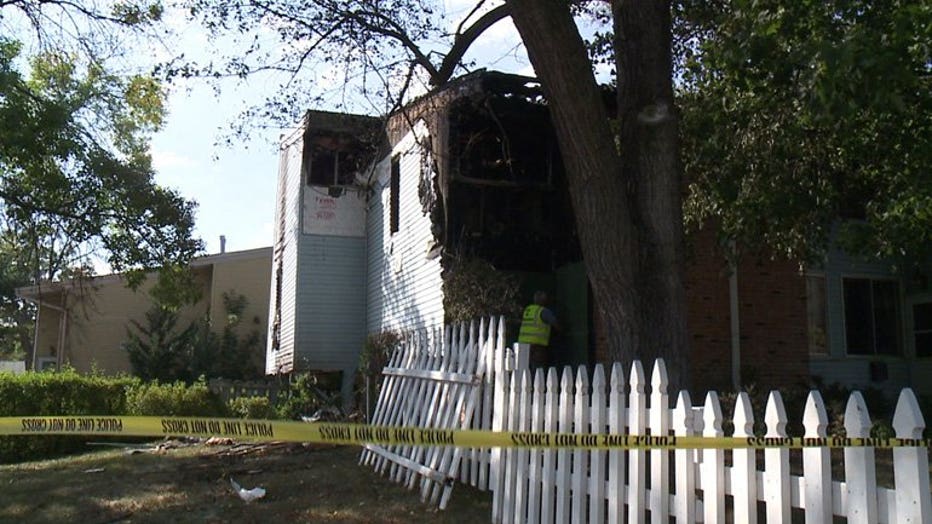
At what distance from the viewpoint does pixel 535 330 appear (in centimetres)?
1057

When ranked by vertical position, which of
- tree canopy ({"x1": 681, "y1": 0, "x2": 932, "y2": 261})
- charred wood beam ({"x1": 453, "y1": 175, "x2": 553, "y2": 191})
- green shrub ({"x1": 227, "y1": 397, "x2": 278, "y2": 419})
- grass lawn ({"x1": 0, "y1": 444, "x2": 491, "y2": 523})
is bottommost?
grass lawn ({"x1": 0, "y1": 444, "x2": 491, "y2": 523})

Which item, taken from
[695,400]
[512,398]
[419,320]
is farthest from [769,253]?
[512,398]

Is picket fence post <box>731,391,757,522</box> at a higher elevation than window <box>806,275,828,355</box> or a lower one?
lower

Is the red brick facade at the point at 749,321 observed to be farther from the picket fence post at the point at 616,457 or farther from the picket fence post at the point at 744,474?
the picket fence post at the point at 744,474

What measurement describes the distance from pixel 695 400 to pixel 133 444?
874 centimetres

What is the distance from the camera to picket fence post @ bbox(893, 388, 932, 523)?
10.2 ft

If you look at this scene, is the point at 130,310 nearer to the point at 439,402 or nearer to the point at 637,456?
the point at 439,402

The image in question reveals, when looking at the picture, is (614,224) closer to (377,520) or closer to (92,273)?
(377,520)

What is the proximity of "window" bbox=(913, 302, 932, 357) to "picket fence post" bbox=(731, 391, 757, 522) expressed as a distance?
13.1m

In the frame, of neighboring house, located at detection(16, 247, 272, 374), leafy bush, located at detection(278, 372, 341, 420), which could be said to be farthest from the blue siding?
neighboring house, located at detection(16, 247, 272, 374)

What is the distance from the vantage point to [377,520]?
6.74m

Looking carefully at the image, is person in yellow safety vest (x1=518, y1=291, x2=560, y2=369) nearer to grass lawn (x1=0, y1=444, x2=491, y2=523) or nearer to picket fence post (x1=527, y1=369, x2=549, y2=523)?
grass lawn (x1=0, y1=444, x2=491, y2=523)

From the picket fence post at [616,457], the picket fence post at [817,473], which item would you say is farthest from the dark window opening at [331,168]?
the picket fence post at [817,473]

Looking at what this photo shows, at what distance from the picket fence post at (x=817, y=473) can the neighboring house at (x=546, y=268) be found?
23.1ft
